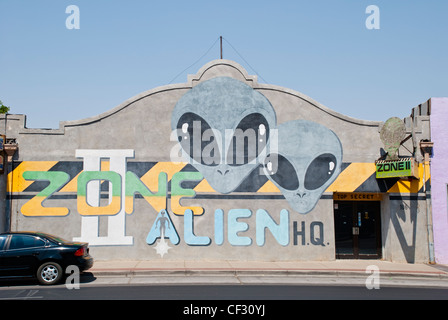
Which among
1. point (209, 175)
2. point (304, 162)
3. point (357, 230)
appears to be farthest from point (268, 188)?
point (357, 230)

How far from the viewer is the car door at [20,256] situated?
498 inches

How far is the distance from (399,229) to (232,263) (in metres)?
7.08

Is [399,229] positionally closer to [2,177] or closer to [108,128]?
[108,128]

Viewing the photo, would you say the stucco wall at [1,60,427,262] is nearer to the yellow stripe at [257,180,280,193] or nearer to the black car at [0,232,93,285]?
the yellow stripe at [257,180,280,193]

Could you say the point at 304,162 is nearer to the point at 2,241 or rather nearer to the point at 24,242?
the point at 24,242

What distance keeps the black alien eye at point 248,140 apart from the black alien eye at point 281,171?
23.6 inches

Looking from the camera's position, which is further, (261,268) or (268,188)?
(268,188)

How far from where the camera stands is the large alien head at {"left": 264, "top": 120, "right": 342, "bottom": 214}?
17.9 metres

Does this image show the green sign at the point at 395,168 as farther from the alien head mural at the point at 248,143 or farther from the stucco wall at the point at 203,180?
the alien head mural at the point at 248,143

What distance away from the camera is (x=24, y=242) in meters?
13.0

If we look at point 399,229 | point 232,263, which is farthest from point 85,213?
point 399,229

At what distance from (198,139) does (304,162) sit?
4406 millimetres

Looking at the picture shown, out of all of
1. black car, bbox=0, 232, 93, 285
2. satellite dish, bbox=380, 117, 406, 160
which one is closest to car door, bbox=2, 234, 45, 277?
black car, bbox=0, 232, 93, 285

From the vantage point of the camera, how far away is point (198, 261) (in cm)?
1708
